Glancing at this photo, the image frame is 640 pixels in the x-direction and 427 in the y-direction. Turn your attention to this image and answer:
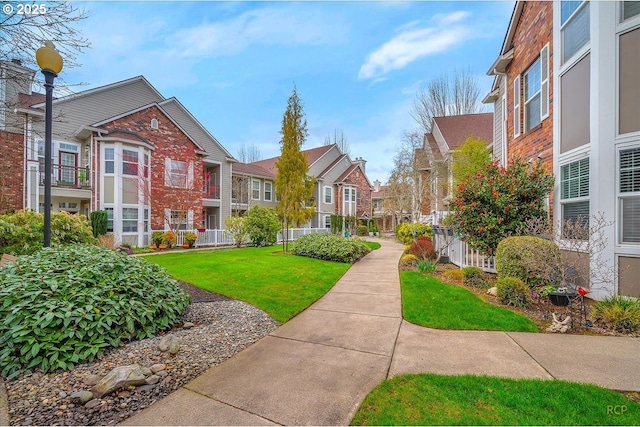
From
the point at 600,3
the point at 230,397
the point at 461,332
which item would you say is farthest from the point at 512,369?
the point at 600,3

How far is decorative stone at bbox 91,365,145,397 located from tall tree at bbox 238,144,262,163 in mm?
42954

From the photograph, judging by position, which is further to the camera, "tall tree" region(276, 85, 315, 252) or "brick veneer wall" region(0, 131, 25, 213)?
"tall tree" region(276, 85, 315, 252)

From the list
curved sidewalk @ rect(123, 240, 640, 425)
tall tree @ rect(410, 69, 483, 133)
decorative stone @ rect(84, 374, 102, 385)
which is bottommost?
curved sidewalk @ rect(123, 240, 640, 425)

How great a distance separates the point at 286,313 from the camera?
545 cm

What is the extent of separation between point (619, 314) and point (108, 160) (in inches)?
780

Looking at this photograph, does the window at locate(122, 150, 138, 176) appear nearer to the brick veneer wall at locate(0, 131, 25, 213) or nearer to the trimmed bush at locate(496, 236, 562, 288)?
the brick veneer wall at locate(0, 131, 25, 213)

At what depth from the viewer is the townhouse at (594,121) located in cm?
521

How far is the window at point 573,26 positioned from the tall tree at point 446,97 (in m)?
21.7

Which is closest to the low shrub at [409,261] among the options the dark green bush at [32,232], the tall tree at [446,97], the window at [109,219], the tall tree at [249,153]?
the dark green bush at [32,232]

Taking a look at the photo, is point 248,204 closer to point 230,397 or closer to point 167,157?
point 167,157

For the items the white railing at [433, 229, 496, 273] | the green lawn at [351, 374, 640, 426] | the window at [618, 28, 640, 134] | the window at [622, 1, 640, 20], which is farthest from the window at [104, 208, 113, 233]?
the window at [622, 1, 640, 20]

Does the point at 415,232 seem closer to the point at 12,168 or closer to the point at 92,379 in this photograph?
the point at 92,379

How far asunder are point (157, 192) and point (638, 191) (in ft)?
65.0

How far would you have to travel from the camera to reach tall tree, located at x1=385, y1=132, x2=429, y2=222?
883 inches
